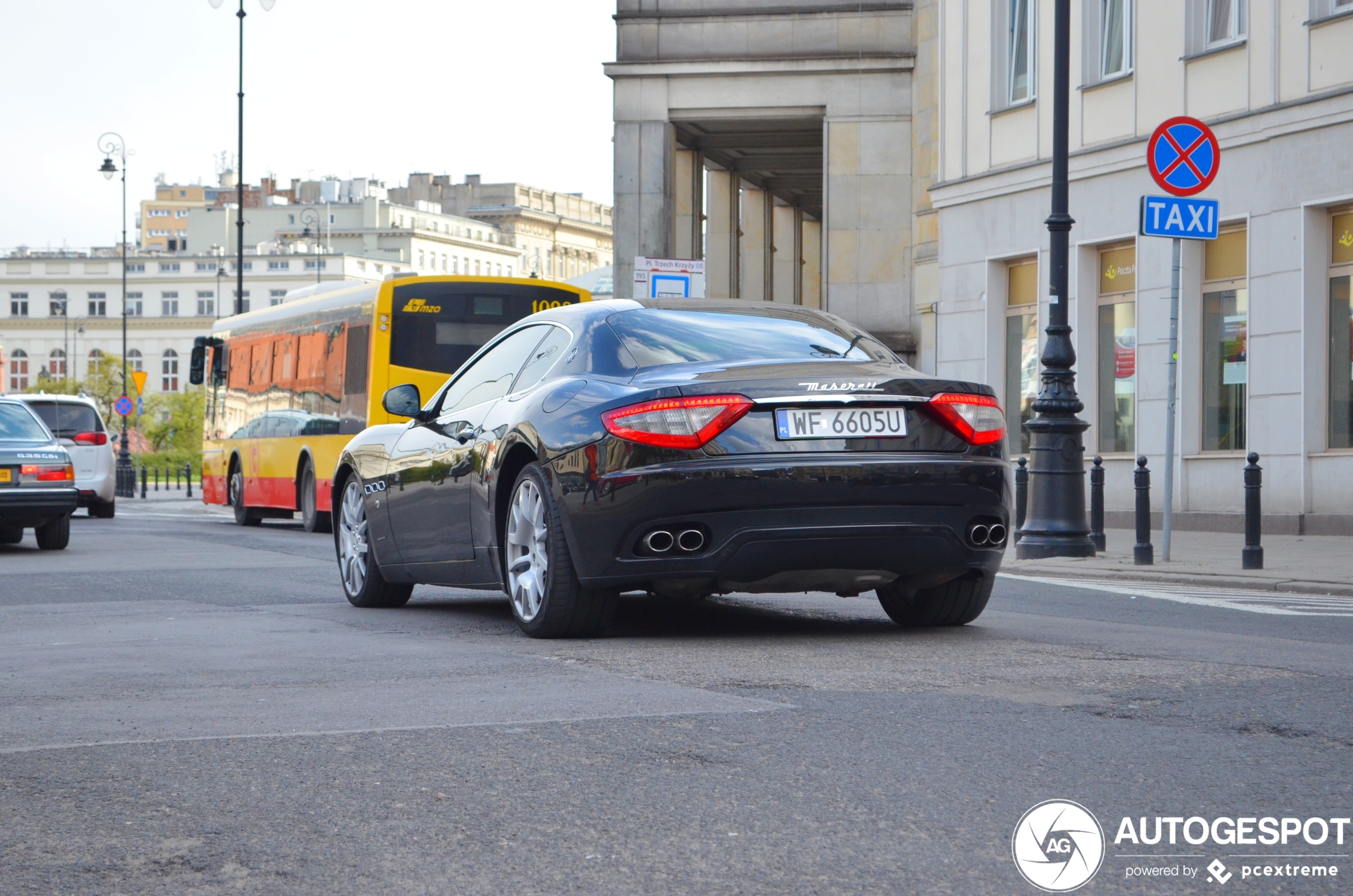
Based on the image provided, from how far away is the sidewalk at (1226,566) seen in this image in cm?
1241

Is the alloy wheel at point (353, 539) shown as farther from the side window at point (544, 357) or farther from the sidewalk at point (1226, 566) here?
the sidewalk at point (1226, 566)

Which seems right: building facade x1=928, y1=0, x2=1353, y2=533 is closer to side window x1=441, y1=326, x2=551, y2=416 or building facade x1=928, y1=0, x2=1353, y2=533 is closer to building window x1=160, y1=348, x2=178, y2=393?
side window x1=441, y1=326, x2=551, y2=416

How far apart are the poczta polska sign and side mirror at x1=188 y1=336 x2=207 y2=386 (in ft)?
59.1

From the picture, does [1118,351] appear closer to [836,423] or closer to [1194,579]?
[1194,579]

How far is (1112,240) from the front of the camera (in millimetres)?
22328

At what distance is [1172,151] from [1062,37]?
6.50ft

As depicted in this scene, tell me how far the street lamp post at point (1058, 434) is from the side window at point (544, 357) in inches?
300

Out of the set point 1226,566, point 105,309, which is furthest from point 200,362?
point 105,309

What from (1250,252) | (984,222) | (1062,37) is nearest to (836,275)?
(984,222)

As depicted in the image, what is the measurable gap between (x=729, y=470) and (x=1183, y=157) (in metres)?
8.58

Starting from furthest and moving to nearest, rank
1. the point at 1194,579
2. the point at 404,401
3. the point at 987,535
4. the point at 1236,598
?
the point at 1194,579 < the point at 1236,598 < the point at 404,401 < the point at 987,535

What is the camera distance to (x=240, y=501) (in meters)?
26.9

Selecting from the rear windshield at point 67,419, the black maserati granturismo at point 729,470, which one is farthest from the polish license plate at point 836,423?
the rear windshield at point 67,419

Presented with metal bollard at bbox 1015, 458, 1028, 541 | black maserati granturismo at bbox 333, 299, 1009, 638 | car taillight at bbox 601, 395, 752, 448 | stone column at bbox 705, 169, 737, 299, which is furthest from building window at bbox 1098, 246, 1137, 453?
stone column at bbox 705, 169, 737, 299
